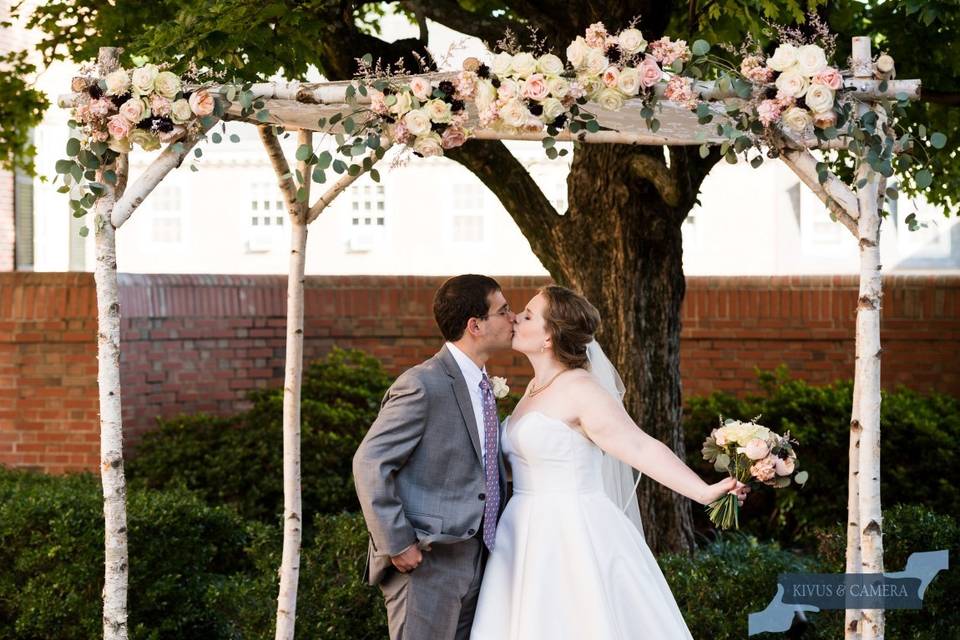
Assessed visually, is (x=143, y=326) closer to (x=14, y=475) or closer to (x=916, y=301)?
(x=14, y=475)

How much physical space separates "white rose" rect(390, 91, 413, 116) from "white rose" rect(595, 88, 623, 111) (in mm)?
663

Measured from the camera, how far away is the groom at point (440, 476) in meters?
3.80

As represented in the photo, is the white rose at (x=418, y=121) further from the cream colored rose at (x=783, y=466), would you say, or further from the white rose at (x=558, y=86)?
the cream colored rose at (x=783, y=466)

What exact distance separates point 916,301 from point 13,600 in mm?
7105

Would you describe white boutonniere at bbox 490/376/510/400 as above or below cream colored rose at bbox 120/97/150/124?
below

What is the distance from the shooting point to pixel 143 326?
8.88 metres

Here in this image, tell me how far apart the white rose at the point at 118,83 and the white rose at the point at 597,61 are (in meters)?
1.69

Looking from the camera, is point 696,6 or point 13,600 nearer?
point 13,600

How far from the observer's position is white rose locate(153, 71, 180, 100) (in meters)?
4.20

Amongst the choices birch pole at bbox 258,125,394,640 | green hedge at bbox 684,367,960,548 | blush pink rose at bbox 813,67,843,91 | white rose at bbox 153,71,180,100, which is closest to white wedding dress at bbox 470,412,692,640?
birch pole at bbox 258,125,394,640

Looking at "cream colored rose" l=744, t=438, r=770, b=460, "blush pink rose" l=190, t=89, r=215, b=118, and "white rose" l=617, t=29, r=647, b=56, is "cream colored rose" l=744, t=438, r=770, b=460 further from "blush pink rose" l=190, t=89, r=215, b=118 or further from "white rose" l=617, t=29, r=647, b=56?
"blush pink rose" l=190, t=89, r=215, b=118

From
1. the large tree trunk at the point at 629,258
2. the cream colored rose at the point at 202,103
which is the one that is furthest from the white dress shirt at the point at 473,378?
the large tree trunk at the point at 629,258

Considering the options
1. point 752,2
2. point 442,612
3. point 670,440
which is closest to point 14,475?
point 670,440

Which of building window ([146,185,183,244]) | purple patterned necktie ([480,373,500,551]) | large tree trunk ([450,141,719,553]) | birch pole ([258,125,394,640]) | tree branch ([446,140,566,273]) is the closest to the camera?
purple patterned necktie ([480,373,500,551])
